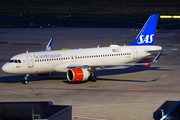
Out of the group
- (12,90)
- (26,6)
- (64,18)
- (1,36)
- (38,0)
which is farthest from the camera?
(38,0)

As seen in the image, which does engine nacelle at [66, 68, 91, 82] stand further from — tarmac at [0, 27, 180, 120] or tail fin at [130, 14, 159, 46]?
tail fin at [130, 14, 159, 46]

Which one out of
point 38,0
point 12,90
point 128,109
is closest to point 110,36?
point 12,90

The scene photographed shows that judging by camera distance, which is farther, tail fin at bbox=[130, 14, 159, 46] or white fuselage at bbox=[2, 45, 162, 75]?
tail fin at bbox=[130, 14, 159, 46]

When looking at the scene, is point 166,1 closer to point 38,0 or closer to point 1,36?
point 38,0

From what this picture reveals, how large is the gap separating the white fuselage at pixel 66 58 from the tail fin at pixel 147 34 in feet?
5.02

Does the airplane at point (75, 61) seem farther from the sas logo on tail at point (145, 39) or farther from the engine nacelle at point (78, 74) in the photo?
the sas logo on tail at point (145, 39)

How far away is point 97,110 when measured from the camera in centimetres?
3397

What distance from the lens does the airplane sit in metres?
43.4

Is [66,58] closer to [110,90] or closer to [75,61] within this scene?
[75,61]

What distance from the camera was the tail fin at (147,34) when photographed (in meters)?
52.5

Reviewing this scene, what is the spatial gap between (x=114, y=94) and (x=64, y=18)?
9139 cm

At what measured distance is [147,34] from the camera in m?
52.9

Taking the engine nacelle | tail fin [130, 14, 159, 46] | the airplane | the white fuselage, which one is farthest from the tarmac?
tail fin [130, 14, 159, 46]

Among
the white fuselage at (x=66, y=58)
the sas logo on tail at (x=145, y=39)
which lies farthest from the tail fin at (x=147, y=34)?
the white fuselage at (x=66, y=58)
